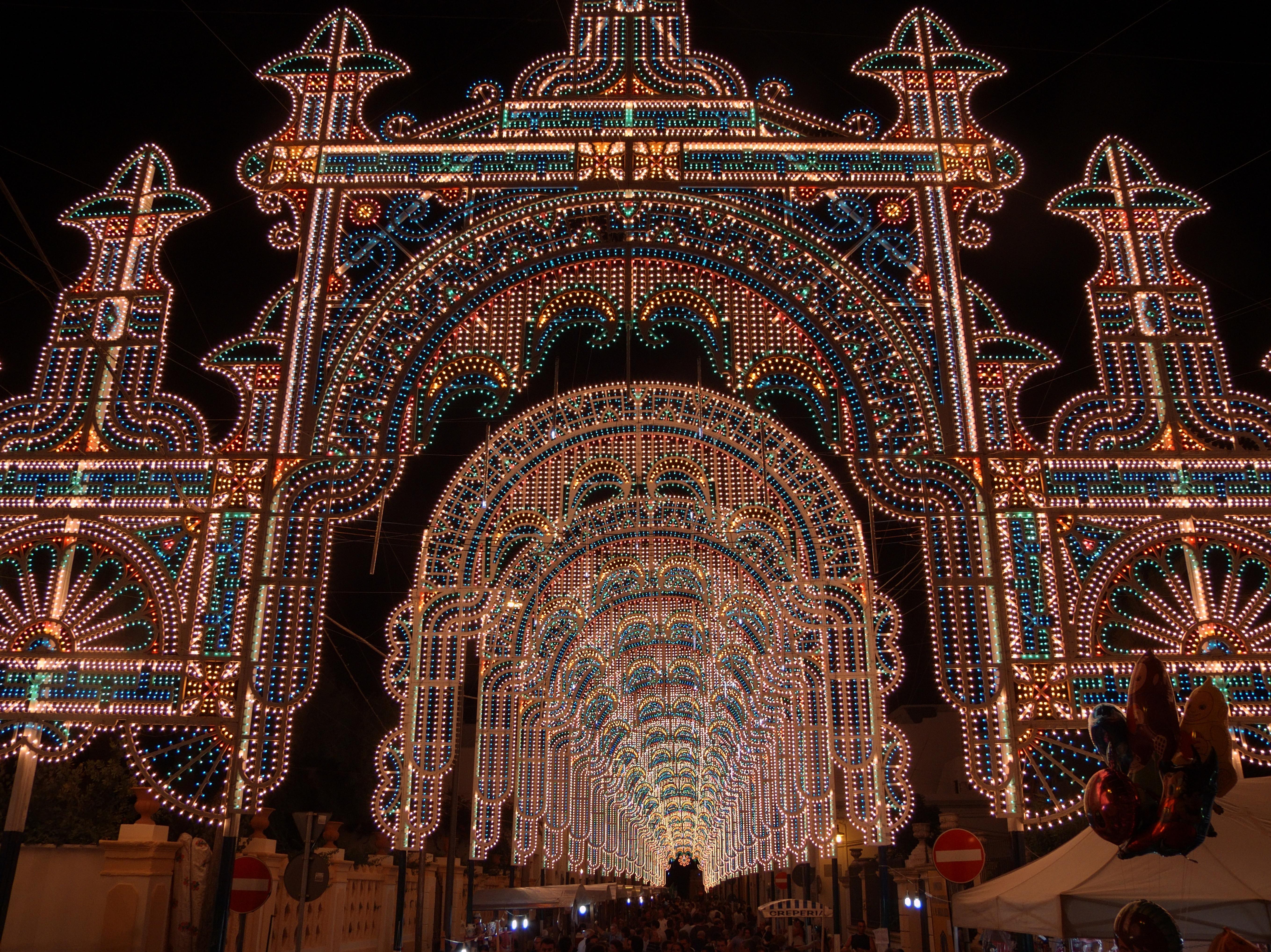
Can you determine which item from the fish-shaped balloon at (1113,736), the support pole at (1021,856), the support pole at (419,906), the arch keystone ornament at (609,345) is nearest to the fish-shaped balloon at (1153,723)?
the fish-shaped balloon at (1113,736)

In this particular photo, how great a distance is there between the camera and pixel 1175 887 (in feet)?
21.2

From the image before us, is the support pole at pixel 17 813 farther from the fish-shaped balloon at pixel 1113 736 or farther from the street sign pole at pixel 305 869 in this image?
the fish-shaped balloon at pixel 1113 736

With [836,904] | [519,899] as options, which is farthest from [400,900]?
[836,904]

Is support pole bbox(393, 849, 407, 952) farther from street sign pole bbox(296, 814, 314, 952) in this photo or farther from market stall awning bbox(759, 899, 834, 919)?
market stall awning bbox(759, 899, 834, 919)

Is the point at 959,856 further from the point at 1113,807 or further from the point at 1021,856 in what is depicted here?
the point at 1113,807

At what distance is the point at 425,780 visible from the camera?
1434 cm

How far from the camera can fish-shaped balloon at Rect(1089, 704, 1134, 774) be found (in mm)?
6680

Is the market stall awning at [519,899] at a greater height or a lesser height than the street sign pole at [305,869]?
lesser

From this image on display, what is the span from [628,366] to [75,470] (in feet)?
20.4

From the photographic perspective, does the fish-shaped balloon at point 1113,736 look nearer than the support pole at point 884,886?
Yes

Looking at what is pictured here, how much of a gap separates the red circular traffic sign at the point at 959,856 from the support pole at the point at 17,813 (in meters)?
8.04

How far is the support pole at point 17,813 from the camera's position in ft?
29.7

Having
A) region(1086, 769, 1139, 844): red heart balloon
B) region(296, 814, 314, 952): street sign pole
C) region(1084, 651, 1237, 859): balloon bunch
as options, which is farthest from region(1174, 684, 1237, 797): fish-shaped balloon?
region(296, 814, 314, 952): street sign pole

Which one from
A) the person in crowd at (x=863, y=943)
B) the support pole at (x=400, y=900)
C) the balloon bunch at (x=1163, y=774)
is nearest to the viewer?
the balloon bunch at (x=1163, y=774)
